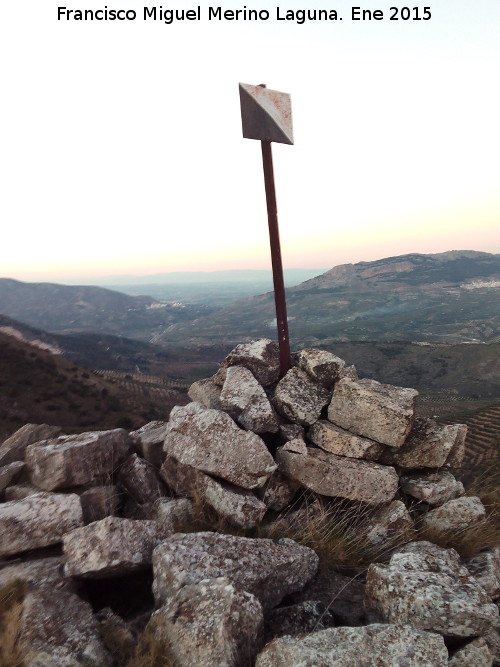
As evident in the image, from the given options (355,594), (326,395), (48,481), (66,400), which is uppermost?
→ (326,395)

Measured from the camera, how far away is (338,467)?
609 centimetres

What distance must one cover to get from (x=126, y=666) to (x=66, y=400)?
62.8 metres

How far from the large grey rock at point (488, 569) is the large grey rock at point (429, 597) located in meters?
0.43

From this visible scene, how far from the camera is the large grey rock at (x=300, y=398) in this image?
682 centimetres

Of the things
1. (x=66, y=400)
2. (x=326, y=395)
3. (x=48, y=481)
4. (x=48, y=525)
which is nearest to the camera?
(x=48, y=525)

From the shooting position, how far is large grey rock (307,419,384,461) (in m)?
6.27

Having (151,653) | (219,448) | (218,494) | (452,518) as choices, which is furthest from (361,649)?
(452,518)

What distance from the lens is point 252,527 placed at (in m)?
5.43

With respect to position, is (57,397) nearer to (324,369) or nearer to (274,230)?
(274,230)

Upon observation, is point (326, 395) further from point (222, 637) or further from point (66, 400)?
point (66, 400)

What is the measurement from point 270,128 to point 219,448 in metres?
5.55

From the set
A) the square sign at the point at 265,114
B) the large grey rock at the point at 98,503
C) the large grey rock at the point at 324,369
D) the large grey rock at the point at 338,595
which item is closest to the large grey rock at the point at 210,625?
the large grey rock at the point at 338,595

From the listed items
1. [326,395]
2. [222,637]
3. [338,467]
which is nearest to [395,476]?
[338,467]

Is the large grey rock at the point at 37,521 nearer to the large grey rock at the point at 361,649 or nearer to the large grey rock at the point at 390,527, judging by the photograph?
the large grey rock at the point at 361,649
